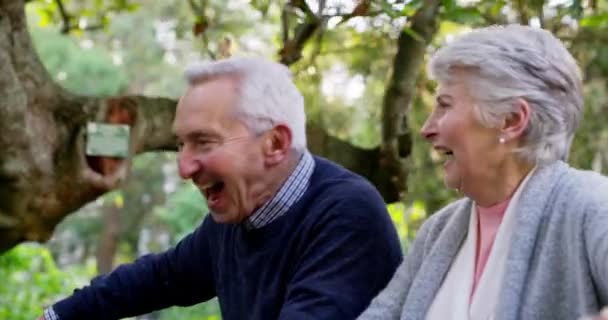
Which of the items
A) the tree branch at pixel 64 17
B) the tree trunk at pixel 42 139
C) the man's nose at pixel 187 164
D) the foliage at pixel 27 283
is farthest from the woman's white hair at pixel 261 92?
the foliage at pixel 27 283

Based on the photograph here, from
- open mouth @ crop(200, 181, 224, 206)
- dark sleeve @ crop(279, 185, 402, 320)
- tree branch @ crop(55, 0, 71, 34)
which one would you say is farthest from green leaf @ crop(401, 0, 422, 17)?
tree branch @ crop(55, 0, 71, 34)

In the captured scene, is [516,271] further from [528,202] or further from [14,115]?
[14,115]

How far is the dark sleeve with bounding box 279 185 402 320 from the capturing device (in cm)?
182

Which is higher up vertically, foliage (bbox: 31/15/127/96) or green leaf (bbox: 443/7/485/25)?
green leaf (bbox: 443/7/485/25)

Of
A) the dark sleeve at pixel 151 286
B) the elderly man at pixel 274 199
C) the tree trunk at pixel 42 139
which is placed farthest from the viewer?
the tree trunk at pixel 42 139

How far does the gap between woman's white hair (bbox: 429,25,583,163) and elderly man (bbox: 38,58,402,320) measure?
1.36 feet

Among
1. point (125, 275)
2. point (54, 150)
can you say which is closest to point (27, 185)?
point (54, 150)

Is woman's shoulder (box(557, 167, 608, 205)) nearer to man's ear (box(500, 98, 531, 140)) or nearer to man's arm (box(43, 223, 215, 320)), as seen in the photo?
man's ear (box(500, 98, 531, 140))

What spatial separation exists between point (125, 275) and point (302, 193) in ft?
1.85

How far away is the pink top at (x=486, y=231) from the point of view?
5.48 feet

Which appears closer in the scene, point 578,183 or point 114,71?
point 578,183

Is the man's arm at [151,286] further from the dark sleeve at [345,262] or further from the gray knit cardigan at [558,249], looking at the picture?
A: the gray knit cardigan at [558,249]

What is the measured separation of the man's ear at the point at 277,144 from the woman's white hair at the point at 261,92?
0.04 ft

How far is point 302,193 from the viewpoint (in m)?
2.01
